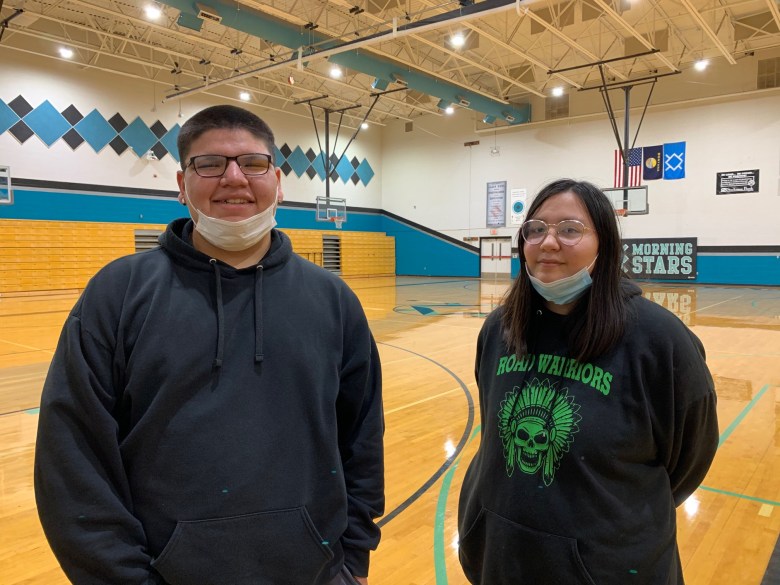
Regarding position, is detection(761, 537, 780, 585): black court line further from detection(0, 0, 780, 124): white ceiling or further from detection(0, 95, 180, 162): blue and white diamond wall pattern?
detection(0, 95, 180, 162): blue and white diamond wall pattern

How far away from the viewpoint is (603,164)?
18812mm

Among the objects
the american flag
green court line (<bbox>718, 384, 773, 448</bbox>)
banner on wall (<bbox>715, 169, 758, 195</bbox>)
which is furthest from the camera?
the american flag

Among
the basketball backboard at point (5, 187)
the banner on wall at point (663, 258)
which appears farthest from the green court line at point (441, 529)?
the banner on wall at point (663, 258)

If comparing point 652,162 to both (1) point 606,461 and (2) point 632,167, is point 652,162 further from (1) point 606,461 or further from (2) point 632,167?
(1) point 606,461

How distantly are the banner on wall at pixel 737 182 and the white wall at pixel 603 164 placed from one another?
0.50ft

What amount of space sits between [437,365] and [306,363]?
5.37 metres

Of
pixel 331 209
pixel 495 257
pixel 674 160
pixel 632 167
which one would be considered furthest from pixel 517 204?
pixel 331 209

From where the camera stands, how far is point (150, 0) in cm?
1070

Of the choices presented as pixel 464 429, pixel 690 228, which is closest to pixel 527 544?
pixel 464 429

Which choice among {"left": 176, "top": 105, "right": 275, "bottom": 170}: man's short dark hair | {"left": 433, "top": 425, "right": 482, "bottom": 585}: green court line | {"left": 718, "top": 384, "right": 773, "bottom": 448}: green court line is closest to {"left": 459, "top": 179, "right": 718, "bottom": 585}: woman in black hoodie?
{"left": 176, "top": 105, "right": 275, "bottom": 170}: man's short dark hair

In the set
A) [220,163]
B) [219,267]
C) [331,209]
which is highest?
[331,209]

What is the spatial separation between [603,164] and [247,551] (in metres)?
19.7

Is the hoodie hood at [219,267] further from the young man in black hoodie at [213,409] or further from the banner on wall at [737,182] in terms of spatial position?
the banner on wall at [737,182]

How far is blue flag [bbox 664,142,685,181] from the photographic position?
17328mm
